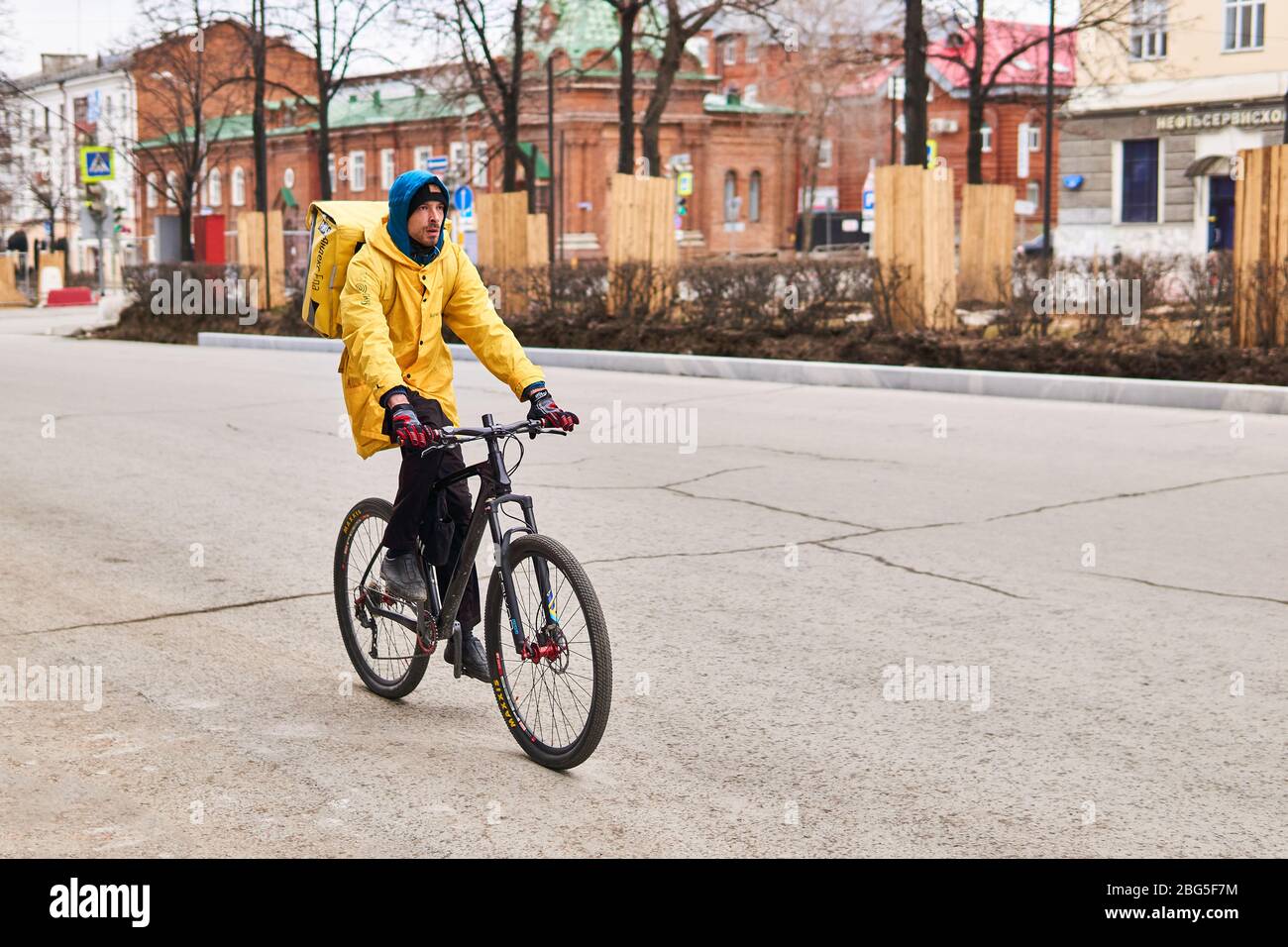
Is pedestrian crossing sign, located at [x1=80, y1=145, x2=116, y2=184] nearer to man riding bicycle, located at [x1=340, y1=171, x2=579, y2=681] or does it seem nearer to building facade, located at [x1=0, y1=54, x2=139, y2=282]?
building facade, located at [x1=0, y1=54, x2=139, y2=282]

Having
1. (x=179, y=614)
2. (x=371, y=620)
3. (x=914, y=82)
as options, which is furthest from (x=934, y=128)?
(x=371, y=620)

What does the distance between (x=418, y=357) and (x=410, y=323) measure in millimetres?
126

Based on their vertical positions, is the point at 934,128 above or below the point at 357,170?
above

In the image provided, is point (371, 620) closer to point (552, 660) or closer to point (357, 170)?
point (552, 660)

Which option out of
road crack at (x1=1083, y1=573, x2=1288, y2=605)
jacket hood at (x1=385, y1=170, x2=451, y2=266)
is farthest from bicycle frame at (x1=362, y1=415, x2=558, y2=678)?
road crack at (x1=1083, y1=573, x2=1288, y2=605)
